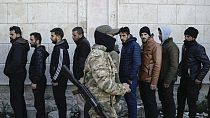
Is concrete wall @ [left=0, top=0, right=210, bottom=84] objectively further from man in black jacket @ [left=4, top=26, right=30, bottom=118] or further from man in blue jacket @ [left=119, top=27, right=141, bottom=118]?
man in blue jacket @ [left=119, top=27, right=141, bottom=118]

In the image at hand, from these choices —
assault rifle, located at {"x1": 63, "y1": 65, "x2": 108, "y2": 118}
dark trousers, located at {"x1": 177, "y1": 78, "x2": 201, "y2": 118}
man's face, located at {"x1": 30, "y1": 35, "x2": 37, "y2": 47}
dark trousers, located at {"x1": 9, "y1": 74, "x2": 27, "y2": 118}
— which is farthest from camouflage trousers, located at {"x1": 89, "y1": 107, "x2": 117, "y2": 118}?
man's face, located at {"x1": 30, "y1": 35, "x2": 37, "y2": 47}

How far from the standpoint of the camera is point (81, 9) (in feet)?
30.1

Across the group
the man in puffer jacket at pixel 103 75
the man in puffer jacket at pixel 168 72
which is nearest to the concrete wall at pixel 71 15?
the man in puffer jacket at pixel 168 72

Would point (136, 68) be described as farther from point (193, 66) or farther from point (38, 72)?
point (38, 72)

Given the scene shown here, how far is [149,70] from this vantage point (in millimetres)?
7785

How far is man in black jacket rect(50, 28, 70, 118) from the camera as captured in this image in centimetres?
789

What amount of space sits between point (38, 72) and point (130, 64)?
5.45 feet

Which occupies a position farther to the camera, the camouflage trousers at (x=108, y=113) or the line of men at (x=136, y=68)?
the line of men at (x=136, y=68)

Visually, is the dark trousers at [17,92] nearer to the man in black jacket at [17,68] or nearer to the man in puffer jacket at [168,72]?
the man in black jacket at [17,68]

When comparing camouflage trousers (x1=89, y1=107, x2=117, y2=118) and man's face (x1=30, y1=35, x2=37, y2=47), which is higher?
man's face (x1=30, y1=35, x2=37, y2=47)

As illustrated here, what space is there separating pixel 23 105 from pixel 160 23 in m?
3.36

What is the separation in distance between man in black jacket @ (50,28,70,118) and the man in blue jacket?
1045 mm

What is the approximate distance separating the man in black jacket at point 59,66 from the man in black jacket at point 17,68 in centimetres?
54

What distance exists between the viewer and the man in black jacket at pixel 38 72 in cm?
796
